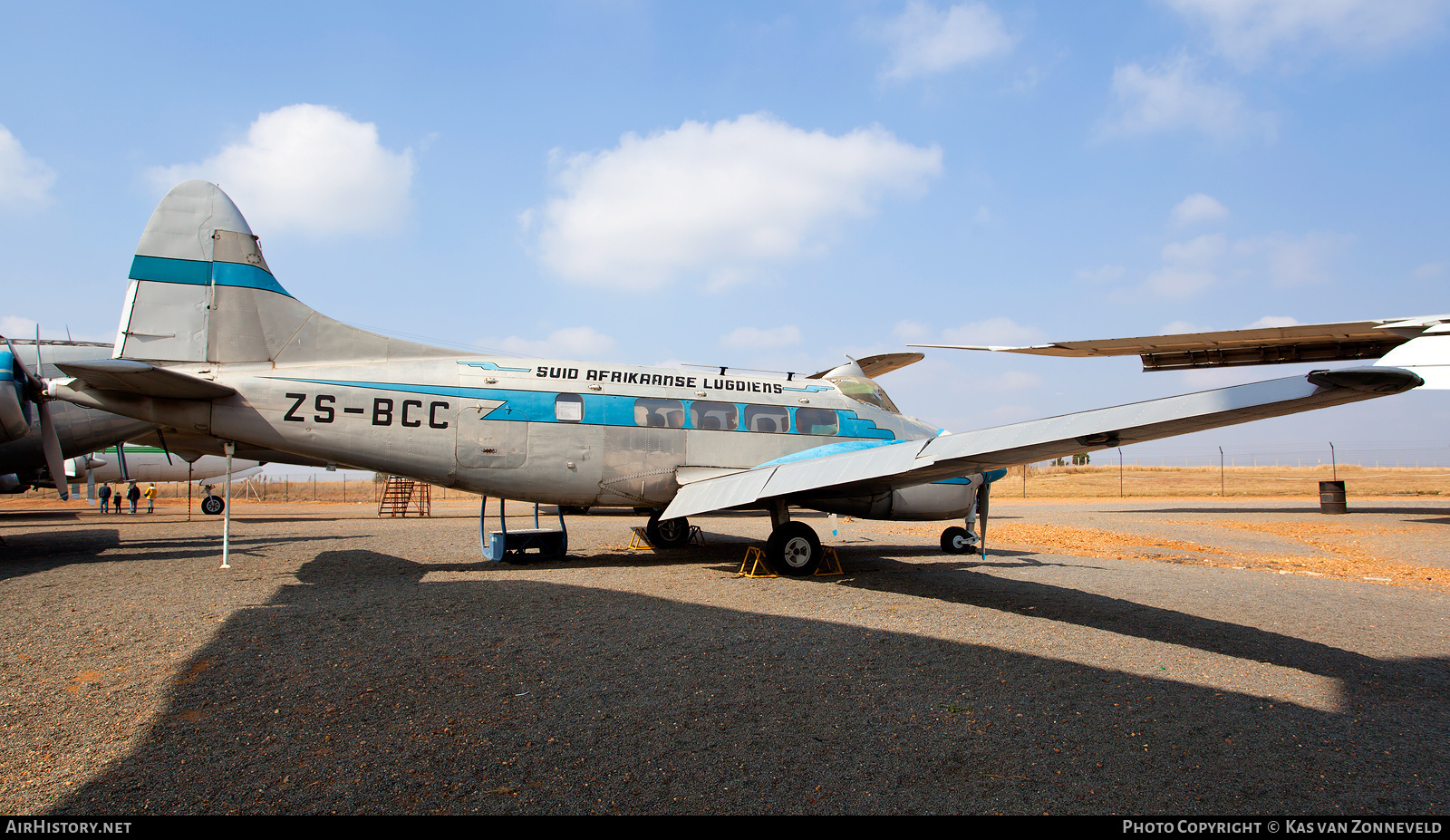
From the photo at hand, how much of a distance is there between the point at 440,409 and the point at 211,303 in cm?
353

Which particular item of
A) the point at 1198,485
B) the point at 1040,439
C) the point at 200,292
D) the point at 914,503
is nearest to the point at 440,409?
the point at 200,292

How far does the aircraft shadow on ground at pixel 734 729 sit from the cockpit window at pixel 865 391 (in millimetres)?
6723

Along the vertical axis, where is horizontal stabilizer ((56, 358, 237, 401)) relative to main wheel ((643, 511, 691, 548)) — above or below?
above

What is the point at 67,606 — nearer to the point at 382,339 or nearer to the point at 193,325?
the point at 193,325

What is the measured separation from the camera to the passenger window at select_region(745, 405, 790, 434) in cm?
1166

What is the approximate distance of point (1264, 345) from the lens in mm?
22484

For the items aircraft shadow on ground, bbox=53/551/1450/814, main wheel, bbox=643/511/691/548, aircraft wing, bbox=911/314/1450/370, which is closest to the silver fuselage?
main wheel, bbox=643/511/691/548

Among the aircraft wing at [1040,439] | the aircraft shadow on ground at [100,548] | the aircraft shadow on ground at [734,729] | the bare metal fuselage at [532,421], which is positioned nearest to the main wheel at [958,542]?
the bare metal fuselage at [532,421]

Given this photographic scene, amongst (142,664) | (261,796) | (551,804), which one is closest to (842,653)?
(551,804)

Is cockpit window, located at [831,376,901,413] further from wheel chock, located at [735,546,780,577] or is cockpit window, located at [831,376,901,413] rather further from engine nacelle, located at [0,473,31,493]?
engine nacelle, located at [0,473,31,493]

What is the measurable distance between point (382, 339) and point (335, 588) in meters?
3.83

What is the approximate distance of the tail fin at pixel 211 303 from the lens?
9477 mm

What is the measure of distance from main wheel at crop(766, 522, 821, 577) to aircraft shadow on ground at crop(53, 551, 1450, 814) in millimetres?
3544

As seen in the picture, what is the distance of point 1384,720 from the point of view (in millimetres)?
4320
